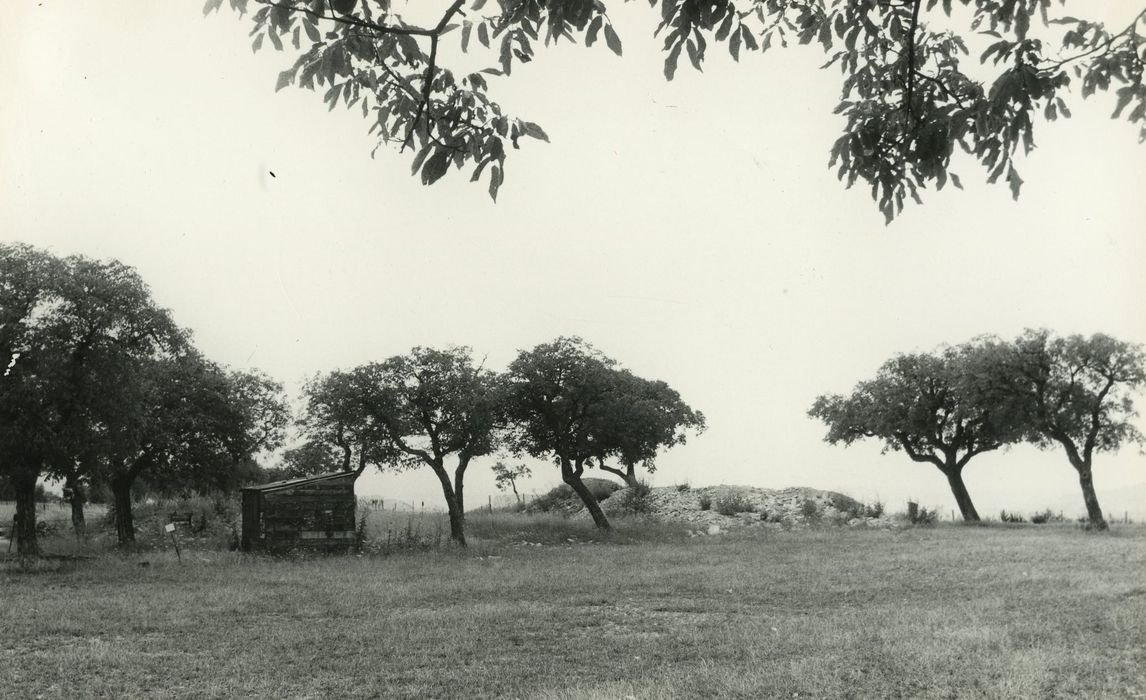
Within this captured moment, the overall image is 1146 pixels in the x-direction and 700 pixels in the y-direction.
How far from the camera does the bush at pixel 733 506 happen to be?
4059 centimetres

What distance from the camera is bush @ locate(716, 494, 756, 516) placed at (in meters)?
40.6

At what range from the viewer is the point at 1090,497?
3331cm

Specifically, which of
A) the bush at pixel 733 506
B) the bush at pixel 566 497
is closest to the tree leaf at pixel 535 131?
the bush at pixel 733 506

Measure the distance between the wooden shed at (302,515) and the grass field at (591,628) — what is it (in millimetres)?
3439

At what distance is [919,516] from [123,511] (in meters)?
33.2

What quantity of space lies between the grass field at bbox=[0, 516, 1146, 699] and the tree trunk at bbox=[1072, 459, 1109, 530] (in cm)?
1341

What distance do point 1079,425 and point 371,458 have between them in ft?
95.3

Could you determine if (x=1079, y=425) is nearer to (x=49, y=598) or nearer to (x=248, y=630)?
(x=248, y=630)

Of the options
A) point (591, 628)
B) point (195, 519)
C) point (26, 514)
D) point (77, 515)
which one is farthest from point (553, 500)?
point (591, 628)

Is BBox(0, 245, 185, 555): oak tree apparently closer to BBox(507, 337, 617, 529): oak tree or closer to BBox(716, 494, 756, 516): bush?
BBox(507, 337, 617, 529): oak tree

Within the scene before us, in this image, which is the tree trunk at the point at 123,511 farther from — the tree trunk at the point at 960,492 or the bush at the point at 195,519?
the tree trunk at the point at 960,492

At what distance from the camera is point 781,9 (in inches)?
213

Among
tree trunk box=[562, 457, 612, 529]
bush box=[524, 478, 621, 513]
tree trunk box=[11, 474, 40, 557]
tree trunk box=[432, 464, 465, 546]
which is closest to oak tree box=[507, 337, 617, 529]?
tree trunk box=[562, 457, 612, 529]

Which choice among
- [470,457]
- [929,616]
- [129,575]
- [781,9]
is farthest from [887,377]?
[781,9]
